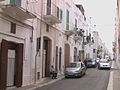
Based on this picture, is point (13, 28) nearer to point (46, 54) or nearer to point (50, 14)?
point (50, 14)

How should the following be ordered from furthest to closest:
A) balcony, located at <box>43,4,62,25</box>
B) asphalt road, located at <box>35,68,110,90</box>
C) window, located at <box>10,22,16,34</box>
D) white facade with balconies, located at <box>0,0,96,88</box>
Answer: balcony, located at <box>43,4,62,25</box> → asphalt road, located at <box>35,68,110,90</box> → window, located at <box>10,22,16,34</box> → white facade with balconies, located at <box>0,0,96,88</box>

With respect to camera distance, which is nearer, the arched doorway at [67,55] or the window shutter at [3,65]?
the window shutter at [3,65]

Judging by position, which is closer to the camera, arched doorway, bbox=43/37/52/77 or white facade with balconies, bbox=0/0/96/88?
white facade with balconies, bbox=0/0/96/88

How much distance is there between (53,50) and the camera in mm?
32281

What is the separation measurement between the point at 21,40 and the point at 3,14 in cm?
371

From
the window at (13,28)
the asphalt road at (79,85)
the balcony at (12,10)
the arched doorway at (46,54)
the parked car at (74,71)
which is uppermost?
the balcony at (12,10)

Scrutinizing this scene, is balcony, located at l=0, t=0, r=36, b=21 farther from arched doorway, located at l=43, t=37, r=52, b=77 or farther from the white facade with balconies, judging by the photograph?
arched doorway, located at l=43, t=37, r=52, b=77

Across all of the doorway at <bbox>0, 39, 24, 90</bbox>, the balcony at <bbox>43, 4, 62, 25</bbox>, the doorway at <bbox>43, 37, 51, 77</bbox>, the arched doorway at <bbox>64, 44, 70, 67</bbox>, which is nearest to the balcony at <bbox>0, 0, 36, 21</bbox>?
the doorway at <bbox>0, 39, 24, 90</bbox>

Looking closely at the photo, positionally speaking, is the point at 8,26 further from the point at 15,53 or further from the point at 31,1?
the point at 31,1

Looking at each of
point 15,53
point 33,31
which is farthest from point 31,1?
point 15,53

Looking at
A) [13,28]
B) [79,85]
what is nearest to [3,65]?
[13,28]

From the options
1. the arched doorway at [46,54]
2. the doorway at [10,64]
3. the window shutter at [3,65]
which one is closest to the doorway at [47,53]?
the arched doorway at [46,54]

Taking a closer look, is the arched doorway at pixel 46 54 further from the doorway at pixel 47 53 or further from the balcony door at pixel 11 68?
the balcony door at pixel 11 68

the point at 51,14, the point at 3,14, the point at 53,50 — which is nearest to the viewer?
the point at 3,14
